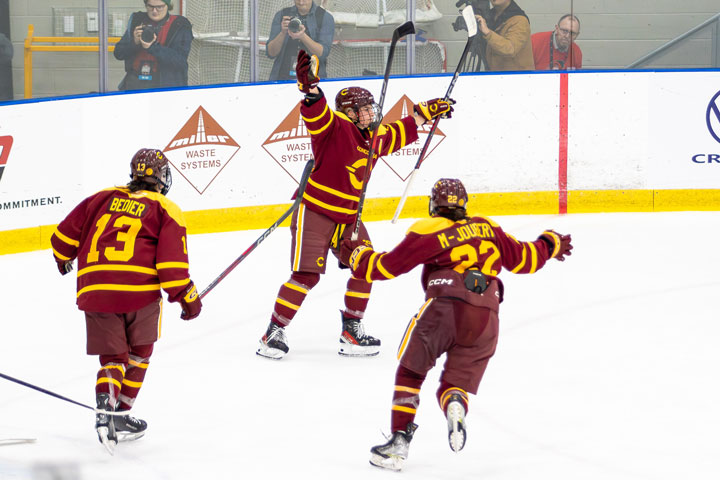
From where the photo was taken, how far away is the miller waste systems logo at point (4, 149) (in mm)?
6754

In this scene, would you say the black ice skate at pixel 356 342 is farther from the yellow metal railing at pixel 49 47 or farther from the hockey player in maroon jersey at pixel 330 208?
the yellow metal railing at pixel 49 47

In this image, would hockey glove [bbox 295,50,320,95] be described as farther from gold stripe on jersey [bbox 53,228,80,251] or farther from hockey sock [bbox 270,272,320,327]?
gold stripe on jersey [bbox 53,228,80,251]

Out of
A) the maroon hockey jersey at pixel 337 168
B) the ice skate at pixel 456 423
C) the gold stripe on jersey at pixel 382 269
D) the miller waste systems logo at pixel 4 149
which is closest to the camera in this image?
the ice skate at pixel 456 423

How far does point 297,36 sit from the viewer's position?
7.98m

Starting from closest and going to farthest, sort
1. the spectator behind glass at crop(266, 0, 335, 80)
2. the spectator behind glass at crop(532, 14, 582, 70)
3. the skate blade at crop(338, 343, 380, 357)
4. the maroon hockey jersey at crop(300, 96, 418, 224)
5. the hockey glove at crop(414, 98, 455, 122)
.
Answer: the maroon hockey jersey at crop(300, 96, 418, 224)
the skate blade at crop(338, 343, 380, 357)
the hockey glove at crop(414, 98, 455, 122)
the spectator behind glass at crop(266, 0, 335, 80)
the spectator behind glass at crop(532, 14, 582, 70)

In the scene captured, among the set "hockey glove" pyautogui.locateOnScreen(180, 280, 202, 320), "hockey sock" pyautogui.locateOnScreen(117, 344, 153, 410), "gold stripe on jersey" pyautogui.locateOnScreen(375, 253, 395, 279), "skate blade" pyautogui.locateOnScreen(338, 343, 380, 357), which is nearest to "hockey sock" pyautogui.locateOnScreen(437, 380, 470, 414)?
"gold stripe on jersey" pyautogui.locateOnScreen(375, 253, 395, 279)

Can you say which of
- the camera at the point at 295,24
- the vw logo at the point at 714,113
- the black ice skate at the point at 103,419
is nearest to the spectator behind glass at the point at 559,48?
the vw logo at the point at 714,113

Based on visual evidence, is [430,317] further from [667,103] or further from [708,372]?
[667,103]

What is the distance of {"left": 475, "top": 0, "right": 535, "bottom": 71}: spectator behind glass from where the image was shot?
8281mm

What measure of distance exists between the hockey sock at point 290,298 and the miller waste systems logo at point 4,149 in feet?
8.48

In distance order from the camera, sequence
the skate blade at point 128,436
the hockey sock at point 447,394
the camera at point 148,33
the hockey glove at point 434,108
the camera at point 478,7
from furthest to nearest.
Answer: the camera at point 478,7 → the camera at point 148,33 → the hockey glove at point 434,108 → the skate blade at point 128,436 → the hockey sock at point 447,394

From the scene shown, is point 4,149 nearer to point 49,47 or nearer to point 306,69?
point 49,47

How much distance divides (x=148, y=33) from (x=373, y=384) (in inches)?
153

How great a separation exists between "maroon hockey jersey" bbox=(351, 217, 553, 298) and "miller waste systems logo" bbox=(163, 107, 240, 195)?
4.11 metres
